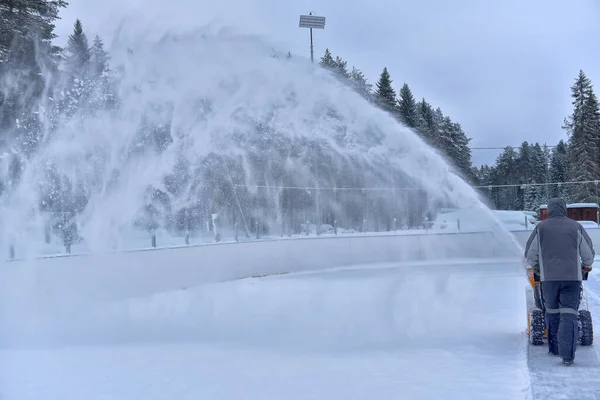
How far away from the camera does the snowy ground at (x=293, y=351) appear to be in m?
5.54

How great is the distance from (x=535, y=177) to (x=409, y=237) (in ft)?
210

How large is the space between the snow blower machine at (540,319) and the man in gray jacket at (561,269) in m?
0.39

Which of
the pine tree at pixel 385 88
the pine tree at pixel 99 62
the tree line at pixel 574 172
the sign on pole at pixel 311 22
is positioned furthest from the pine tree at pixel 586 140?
the pine tree at pixel 99 62

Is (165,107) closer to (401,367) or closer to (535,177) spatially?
(401,367)

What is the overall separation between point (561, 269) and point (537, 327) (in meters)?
1.13

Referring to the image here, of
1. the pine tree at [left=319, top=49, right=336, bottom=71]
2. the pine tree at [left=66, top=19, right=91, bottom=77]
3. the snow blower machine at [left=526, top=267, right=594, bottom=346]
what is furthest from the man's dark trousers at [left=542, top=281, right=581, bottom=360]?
the pine tree at [left=319, top=49, right=336, bottom=71]

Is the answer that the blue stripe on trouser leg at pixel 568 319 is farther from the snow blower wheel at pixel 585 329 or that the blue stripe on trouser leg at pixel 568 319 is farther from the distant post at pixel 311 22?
the distant post at pixel 311 22

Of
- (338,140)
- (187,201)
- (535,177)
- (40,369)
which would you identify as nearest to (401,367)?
(40,369)

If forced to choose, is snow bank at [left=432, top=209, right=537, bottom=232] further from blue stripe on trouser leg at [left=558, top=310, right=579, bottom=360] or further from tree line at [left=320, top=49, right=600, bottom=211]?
blue stripe on trouser leg at [left=558, top=310, right=579, bottom=360]

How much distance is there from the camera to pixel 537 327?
7.03 metres

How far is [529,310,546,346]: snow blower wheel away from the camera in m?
7.00

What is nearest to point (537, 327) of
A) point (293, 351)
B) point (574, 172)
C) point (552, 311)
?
point (552, 311)

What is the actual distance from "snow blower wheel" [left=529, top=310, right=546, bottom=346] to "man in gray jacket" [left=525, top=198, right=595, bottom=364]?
1.54ft

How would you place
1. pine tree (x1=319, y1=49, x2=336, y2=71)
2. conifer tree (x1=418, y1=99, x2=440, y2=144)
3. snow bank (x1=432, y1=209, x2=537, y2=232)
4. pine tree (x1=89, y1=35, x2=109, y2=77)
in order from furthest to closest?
conifer tree (x1=418, y1=99, x2=440, y2=144)
pine tree (x1=319, y1=49, x2=336, y2=71)
snow bank (x1=432, y1=209, x2=537, y2=232)
pine tree (x1=89, y1=35, x2=109, y2=77)
